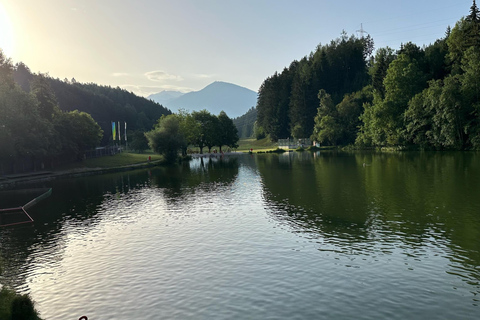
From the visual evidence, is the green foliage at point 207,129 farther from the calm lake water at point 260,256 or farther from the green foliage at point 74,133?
the calm lake water at point 260,256

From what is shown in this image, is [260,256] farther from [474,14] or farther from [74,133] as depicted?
[474,14]

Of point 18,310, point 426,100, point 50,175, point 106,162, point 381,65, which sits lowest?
point 18,310

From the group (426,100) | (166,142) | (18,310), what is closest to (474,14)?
(426,100)

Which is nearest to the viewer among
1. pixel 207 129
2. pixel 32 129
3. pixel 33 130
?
pixel 32 129

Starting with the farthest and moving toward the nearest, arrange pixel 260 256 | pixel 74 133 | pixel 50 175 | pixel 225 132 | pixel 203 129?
1. pixel 225 132
2. pixel 203 129
3. pixel 74 133
4. pixel 50 175
5. pixel 260 256

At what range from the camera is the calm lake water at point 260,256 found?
1856 cm

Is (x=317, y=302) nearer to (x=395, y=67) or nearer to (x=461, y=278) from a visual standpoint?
(x=461, y=278)

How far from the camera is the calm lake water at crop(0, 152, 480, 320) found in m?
18.6

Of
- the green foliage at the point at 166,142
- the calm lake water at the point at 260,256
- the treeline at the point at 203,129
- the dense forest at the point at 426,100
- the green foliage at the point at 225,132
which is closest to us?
the calm lake water at the point at 260,256

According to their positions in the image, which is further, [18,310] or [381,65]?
[381,65]

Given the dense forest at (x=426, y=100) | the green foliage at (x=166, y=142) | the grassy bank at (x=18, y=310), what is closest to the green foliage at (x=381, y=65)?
the dense forest at (x=426, y=100)

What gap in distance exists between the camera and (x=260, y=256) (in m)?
26.0

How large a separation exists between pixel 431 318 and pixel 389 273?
5.25m

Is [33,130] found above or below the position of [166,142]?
above
